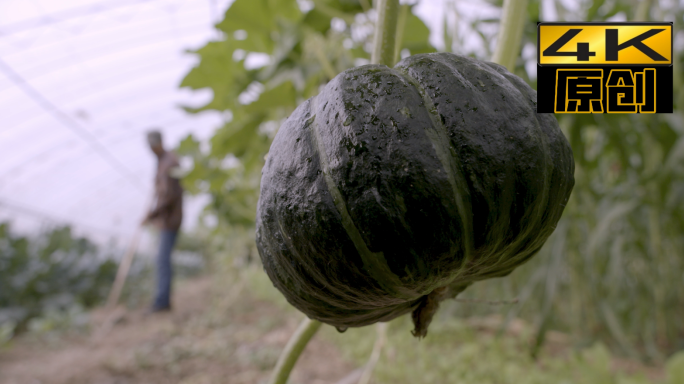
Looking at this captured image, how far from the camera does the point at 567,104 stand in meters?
0.55

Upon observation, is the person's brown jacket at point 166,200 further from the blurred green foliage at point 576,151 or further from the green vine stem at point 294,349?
the green vine stem at point 294,349

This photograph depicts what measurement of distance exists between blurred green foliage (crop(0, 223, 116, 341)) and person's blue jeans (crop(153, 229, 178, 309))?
77 cm

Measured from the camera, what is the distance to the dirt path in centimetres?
201

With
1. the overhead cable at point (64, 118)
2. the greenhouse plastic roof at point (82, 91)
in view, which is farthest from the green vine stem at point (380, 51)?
the overhead cable at point (64, 118)

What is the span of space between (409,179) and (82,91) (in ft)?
29.2

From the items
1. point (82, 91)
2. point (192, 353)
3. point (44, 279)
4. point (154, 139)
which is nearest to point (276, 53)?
point (192, 353)

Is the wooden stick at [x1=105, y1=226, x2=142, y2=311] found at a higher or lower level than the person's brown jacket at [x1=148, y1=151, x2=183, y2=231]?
lower

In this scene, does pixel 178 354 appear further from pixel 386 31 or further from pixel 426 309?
pixel 386 31

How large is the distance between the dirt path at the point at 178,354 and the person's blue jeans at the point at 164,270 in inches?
18.1

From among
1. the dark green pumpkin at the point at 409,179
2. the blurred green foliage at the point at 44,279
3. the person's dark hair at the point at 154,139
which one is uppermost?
the dark green pumpkin at the point at 409,179

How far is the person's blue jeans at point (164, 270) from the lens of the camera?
4.06m

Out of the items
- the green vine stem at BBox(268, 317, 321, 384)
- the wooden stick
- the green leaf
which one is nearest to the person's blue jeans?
the wooden stick

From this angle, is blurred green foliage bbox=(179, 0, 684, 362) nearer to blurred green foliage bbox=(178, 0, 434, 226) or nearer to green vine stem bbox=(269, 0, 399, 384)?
Result: blurred green foliage bbox=(178, 0, 434, 226)

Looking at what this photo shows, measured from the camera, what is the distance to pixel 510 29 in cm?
61
